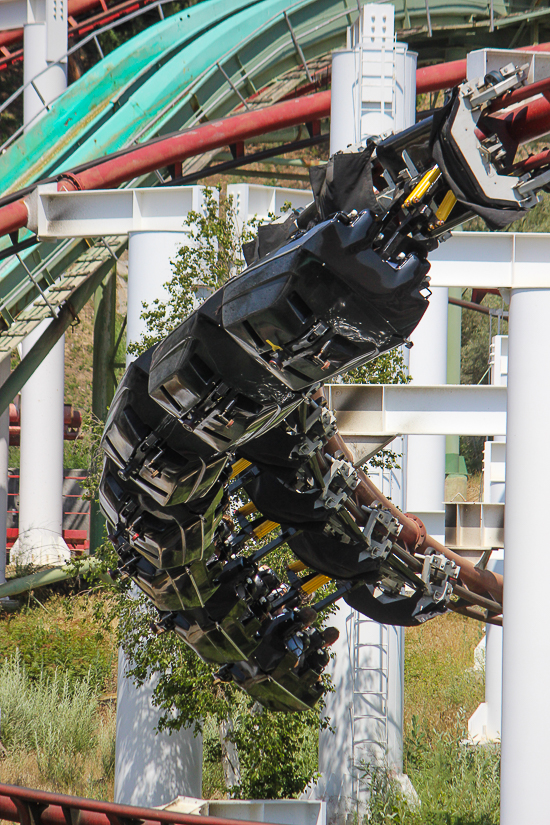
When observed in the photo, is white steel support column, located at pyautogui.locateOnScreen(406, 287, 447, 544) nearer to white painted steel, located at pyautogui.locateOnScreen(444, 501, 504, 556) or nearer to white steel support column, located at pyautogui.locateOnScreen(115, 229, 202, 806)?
white painted steel, located at pyautogui.locateOnScreen(444, 501, 504, 556)

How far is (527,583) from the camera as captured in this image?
564 cm

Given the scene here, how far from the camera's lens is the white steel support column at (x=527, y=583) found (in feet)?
18.2

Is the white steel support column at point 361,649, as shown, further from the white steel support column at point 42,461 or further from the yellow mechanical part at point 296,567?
the white steel support column at point 42,461

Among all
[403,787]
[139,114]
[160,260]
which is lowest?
[403,787]

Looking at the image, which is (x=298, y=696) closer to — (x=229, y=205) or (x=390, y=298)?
(x=390, y=298)

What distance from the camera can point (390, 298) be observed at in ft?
8.57

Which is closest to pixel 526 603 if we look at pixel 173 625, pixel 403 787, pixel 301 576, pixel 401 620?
pixel 401 620

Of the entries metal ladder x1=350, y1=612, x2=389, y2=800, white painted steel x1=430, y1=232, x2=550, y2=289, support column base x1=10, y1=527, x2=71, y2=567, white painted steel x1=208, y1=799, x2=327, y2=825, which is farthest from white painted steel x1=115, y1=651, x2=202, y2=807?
support column base x1=10, y1=527, x2=71, y2=567

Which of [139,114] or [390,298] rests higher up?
[139,114]

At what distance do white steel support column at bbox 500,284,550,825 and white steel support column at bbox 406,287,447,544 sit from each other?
15.9 ft

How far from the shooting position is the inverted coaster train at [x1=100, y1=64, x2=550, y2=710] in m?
2.55

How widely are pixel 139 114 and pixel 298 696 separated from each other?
8841 mm

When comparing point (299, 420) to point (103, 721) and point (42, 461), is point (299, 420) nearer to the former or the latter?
point (103, 721)

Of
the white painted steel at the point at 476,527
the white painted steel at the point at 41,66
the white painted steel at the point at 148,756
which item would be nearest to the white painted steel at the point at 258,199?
the white painted steel at the point at 476,527
